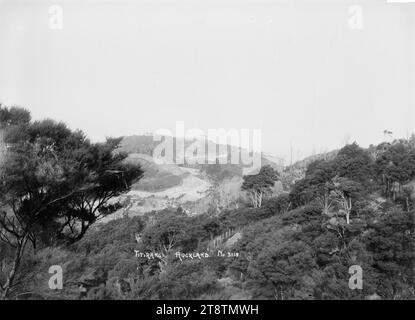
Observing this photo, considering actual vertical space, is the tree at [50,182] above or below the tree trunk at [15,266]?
above

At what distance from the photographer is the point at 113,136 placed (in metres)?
5.04

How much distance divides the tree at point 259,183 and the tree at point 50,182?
130 centimetres

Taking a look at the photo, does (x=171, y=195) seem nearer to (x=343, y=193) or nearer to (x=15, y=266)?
(x=15, y=266)

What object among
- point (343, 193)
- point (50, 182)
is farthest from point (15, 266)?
point (343, 193)

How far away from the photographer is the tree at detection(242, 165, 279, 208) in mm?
4879

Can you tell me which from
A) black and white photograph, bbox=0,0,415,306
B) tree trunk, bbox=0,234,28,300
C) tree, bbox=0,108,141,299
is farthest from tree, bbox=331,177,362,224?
tree trunk, bbox=0,234,28,300

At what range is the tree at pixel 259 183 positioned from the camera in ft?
16.0

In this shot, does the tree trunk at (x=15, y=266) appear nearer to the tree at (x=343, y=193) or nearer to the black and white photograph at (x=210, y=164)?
the black and white photograph at (x=210, y=164)

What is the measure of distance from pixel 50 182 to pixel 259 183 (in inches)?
93.2

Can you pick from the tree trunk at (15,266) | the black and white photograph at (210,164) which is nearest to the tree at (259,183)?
the black and white photograph at (210,164)

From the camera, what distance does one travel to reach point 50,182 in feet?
15.3

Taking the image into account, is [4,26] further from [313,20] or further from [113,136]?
[313,20]

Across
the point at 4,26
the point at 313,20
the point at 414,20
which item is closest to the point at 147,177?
the point at 4,26

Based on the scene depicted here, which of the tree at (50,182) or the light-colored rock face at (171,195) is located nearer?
the tree at (50,182)
